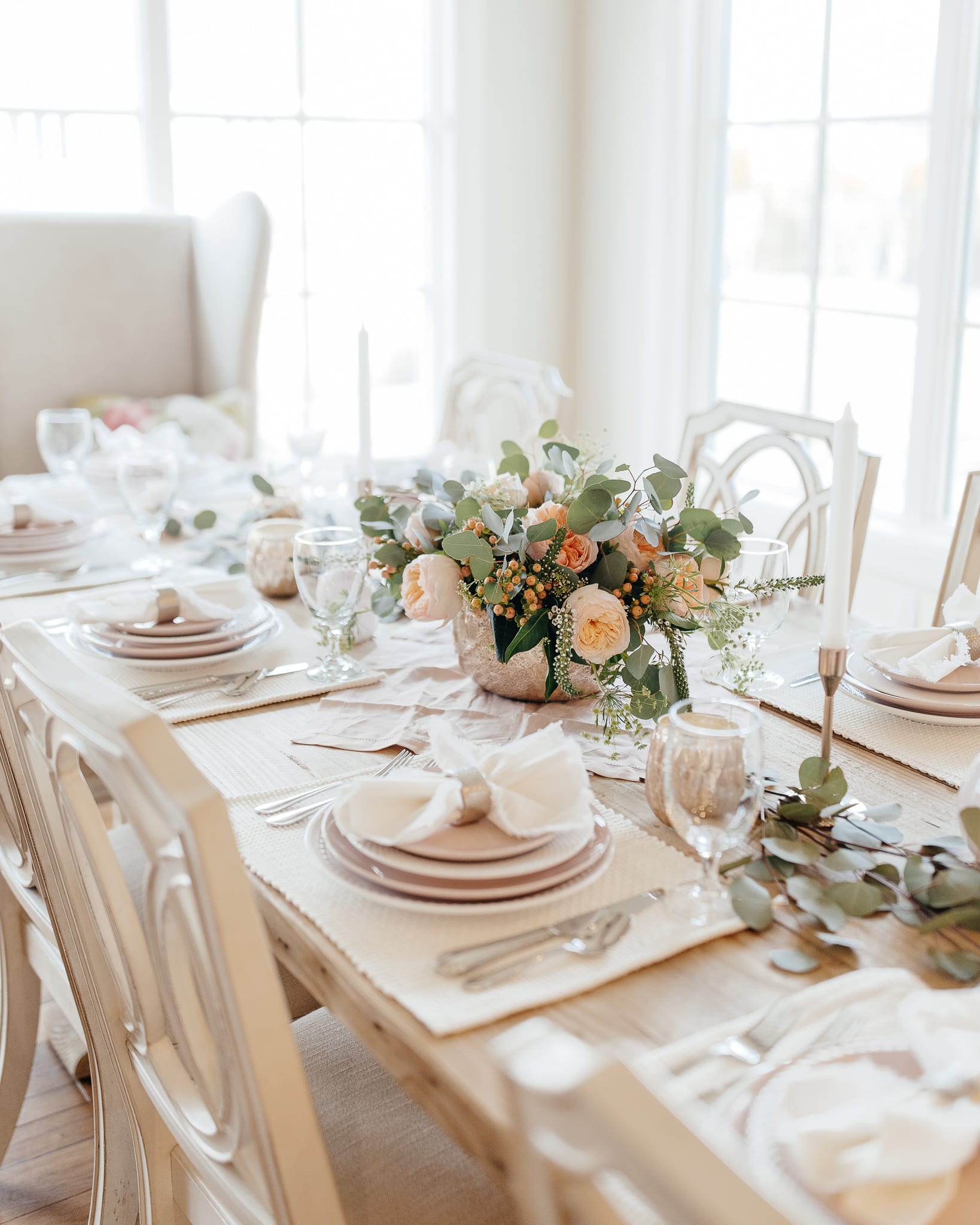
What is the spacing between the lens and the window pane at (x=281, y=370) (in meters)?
3.93

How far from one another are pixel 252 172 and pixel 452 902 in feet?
10.8

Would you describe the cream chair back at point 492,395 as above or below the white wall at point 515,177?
below

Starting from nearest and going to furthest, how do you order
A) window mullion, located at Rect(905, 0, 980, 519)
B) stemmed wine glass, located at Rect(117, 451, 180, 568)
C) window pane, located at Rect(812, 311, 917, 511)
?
stemmed wine glass, located at Rect(117, 451, 180, 568)
window mullion, located at Rect(905, 0, 980, 519)
window pane, located at Rect(812, 311, 917, 511)

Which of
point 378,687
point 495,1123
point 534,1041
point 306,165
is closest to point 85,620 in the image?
point 378,687

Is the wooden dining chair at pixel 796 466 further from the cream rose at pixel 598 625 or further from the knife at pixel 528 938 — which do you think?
the knife at pixel 528 938

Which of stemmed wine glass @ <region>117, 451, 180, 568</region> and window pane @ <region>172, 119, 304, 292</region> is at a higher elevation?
window pane @ <region>172, 119, 304, 292</region>

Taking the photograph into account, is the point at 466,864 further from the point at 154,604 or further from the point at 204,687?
the point at 154,604

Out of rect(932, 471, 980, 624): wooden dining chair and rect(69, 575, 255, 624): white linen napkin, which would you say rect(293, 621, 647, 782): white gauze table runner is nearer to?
rect(69, 575, 255, 624): white linen napkin

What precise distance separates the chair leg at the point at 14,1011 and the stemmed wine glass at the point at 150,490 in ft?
1.93

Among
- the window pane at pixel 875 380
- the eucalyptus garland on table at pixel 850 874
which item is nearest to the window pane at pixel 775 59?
the window pane at pixel 875 380

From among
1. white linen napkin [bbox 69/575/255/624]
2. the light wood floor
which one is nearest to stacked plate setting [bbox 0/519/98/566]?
white linen napkin [bbox 69/575/255/624]

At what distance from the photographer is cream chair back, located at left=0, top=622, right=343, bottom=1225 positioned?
2.57 ft

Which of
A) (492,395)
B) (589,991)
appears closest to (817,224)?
(492,395)

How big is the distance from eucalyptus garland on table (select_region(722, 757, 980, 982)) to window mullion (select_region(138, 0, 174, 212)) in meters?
3.11
